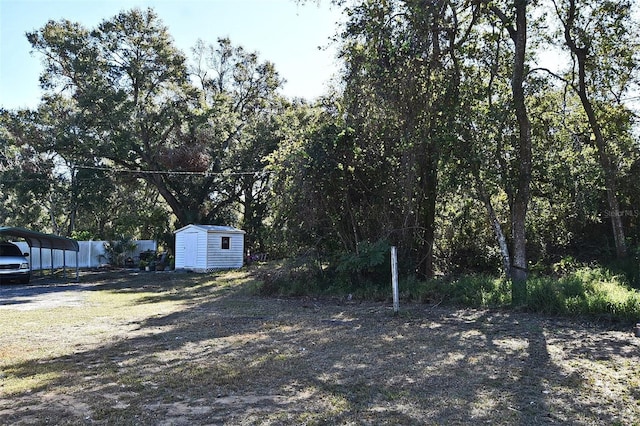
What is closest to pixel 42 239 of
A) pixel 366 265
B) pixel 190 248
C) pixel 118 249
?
pixel 190 248

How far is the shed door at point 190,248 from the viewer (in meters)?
21.8

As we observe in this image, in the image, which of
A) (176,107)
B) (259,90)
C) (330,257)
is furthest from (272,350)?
(259,90)

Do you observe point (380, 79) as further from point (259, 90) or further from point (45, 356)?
point (259, 90)

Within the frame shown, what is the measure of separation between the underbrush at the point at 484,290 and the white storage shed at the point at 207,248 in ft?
29.8

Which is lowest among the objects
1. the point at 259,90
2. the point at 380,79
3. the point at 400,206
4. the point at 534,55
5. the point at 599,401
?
the point at 599,401

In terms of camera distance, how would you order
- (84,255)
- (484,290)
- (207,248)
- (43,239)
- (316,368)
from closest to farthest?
1. (316,368)
2. (484,290)
3. (43,239)
4. (207,248)
5. (84,255)

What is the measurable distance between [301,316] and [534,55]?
8.53m

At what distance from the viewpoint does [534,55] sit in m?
12.1

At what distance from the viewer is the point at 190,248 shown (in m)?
22.0

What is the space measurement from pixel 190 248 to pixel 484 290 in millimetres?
15232

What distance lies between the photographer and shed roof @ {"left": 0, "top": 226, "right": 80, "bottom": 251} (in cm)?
1559

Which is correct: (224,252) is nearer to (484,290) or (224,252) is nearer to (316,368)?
(484,290)

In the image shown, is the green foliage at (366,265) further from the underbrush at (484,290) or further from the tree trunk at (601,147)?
the tree trunk at (601,147)

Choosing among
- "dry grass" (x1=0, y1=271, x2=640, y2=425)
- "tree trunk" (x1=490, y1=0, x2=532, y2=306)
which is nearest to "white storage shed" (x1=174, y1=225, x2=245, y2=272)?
"dry grass" (x1=0, y1=271, x2=640, y2=425)
